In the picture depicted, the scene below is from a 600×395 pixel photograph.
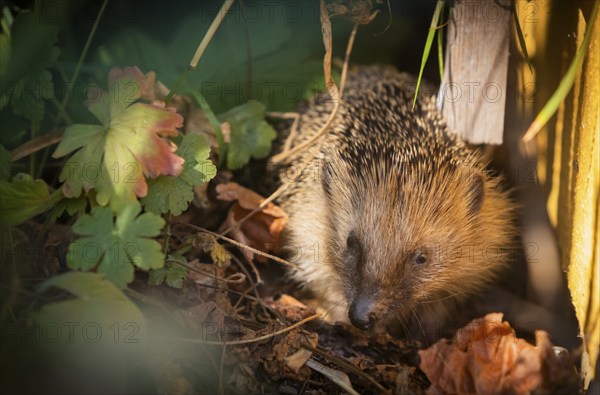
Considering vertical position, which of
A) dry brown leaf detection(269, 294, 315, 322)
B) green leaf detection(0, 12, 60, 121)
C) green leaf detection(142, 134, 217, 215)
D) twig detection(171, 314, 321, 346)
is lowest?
dry brown leaf detection(269, 294, 315, 322)

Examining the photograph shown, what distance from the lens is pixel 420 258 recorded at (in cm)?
294

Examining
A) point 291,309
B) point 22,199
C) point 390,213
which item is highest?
point 22,199

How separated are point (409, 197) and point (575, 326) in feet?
3.22

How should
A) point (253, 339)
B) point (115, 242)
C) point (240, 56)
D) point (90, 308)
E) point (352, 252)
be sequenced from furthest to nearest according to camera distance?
1. point (240, 56)
2. point (352, 252)
3. point (253, 339)
4. point (115, 242)
5. point (90, 308)

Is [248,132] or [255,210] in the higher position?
[248,132]

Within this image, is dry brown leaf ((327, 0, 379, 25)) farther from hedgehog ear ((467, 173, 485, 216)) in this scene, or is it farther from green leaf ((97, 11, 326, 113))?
hedgehog ear ((467, 173, 485, 216))

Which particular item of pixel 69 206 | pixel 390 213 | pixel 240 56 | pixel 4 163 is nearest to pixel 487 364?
pixel 390 213

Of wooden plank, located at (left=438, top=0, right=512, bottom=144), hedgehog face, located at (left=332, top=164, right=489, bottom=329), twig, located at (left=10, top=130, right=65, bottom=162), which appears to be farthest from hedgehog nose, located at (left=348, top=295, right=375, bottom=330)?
twig, located at (left=10, top=130, right=65, bottom=162)

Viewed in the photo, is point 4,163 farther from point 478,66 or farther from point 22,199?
point 478,66

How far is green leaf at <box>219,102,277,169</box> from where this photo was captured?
3.19m

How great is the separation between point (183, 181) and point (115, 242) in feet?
1.29

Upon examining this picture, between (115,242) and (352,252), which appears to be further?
(352,252)

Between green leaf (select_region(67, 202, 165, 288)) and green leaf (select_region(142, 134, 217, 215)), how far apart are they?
191 mm

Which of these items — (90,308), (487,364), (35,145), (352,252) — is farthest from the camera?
(352,252)
